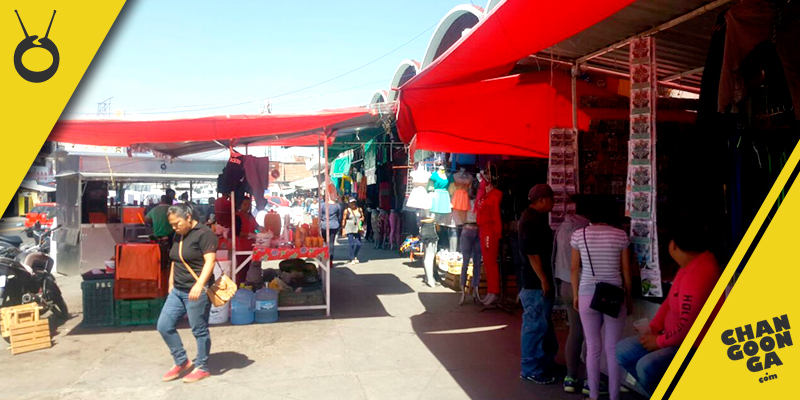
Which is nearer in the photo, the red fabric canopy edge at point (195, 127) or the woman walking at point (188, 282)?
the woman walking at point (188, 282)

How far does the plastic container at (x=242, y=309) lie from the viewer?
24.6ft

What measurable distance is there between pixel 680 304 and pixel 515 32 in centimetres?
212

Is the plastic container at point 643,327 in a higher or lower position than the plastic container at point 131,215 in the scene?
lower

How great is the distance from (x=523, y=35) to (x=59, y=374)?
5526 millimetres

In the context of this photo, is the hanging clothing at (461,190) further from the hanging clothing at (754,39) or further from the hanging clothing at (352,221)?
the hanging clothing at (754,39)

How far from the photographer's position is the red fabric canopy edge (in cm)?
684

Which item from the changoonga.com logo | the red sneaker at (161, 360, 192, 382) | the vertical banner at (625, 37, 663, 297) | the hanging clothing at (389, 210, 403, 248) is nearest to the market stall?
the red sneaker at (161, 360, 192, 382)

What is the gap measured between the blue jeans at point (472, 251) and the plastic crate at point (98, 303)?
16.6ft

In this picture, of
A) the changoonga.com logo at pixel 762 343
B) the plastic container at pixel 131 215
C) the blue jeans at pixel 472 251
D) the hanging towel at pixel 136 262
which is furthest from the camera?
the plastic container at pixel 131 215

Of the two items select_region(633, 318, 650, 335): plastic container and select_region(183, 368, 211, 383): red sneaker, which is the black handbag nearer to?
select_region(633, 318, 650, 335): plastic container

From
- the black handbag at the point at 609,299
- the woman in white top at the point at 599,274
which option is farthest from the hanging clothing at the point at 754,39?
the black handbag at the point at 609,299

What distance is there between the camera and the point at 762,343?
2.78 m

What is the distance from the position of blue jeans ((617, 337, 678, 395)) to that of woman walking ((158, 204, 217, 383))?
3.74 meters

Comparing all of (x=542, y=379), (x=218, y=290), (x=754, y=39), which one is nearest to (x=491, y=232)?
(x=542, y=379)
